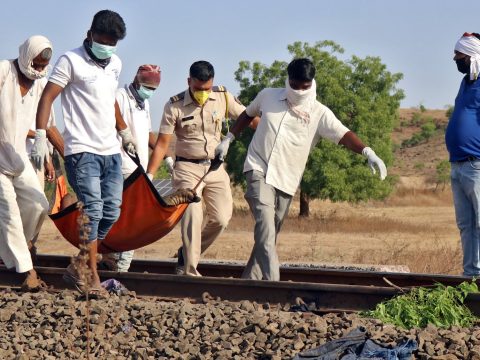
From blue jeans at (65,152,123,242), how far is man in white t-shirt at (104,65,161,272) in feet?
4.56

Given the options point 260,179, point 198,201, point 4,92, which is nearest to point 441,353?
point 260,179

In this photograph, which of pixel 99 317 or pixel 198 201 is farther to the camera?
pixel 198 201

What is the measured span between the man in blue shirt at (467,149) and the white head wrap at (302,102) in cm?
153

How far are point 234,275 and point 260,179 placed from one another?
5.17 ft

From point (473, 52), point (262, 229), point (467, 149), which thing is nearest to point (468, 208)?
point (467, 149)

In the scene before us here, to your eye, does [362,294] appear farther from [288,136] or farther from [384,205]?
[384,205]

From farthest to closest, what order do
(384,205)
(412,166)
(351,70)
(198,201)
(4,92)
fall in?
1. (412,166)
2. (384,205)
3. (351,70)
4. (198,201)
5. (4,92)

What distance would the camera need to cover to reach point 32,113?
9555mm

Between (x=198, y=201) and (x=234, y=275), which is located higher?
(x=198, y=201)

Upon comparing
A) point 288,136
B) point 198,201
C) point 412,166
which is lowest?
point 412,166

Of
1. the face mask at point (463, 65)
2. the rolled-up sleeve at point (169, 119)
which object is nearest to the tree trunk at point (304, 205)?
the rolled-up sleeve at point (169, 119)

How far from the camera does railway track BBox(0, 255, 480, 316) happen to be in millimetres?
7996

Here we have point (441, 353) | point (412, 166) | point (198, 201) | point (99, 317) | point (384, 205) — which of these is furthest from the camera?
point (412, 166)

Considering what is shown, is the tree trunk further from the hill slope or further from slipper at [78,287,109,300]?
the hill slope
